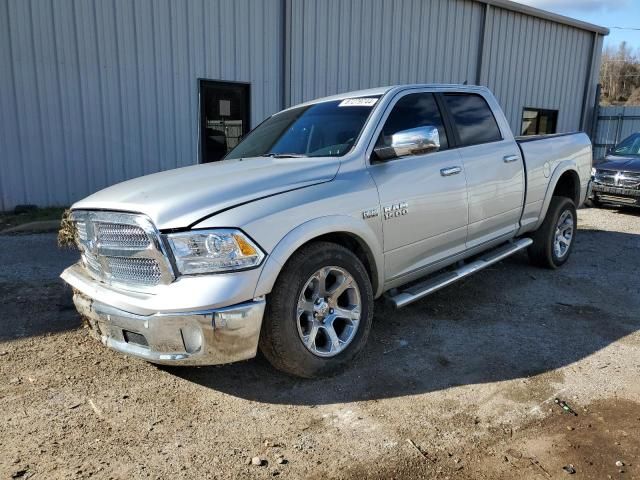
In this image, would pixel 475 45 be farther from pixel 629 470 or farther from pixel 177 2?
pixel 629 470

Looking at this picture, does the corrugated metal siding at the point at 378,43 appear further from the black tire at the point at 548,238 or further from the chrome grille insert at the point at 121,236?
the chrome grille insert at the point at 121,236

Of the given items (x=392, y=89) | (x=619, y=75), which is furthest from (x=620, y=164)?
(x=619, y=75)

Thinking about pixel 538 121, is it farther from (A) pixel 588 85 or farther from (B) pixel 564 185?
(B) pixel 564 185

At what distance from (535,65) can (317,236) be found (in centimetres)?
1488

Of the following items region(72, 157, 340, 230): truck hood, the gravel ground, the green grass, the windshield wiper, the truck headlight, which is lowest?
the green grass

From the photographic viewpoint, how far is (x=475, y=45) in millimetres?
13867

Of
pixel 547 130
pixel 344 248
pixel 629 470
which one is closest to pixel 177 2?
pixel 344 248

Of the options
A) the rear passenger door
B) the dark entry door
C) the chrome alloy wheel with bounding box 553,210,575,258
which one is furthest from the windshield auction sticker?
the dark entry door

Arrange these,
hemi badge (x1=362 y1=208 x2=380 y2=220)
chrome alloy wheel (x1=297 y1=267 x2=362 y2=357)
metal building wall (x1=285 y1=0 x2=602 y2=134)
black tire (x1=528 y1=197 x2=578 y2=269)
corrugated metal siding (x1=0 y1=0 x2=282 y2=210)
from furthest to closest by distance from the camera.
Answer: metal building wall (x1=285 y1=0 x2=602 y2=134), corrugated metal siding (x1=0 y1=0 x2=282 y2=210), black tire (x1=528 y1=197 x2=578 y2=269), hemi badge (x1=362 y1=208 x2=380 y2=220), chrome alloy wheel (x1=297 y1=267 x2=362 y2=357)

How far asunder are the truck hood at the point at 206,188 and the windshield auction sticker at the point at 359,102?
73 cm

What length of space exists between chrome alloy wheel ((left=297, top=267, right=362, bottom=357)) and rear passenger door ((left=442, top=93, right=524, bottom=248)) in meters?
1.56

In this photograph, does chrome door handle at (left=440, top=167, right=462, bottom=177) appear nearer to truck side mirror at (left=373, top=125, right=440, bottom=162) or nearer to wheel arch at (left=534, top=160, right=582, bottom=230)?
truck side mirror at (left=373, top=125, right=440, bottom=162)

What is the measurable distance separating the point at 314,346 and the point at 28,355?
6.96 feet

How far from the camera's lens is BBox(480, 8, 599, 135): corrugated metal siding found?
14375mm
